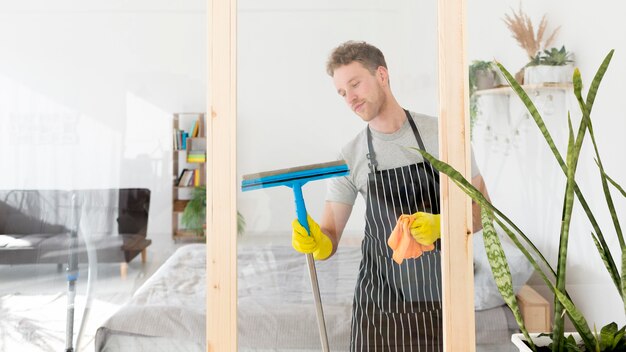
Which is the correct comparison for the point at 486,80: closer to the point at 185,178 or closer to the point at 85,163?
the point at 185,178

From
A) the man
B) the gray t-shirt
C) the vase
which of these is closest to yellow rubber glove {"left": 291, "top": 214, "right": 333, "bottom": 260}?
the man

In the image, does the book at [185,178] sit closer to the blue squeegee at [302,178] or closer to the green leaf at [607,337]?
the blue squeegee at [302,178]

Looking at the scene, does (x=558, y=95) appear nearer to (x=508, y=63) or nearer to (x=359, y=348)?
(x=508, y=63)

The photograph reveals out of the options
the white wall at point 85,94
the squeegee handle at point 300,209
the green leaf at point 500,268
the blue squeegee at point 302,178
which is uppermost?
the white wall at point 85,94

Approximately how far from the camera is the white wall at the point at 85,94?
1.91 m

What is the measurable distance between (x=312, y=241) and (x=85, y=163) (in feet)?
2.68

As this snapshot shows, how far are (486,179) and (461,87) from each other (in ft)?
1.08

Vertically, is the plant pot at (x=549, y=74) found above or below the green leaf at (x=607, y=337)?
above

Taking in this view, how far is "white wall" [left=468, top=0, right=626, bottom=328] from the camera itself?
1.92m

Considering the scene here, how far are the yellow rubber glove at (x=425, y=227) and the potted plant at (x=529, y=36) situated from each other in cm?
56

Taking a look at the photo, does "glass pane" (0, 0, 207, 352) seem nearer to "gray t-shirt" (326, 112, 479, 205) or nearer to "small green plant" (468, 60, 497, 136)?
"gray t-shirt" (326, 112, 479, 205)

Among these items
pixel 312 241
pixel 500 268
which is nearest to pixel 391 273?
pixel 312 241

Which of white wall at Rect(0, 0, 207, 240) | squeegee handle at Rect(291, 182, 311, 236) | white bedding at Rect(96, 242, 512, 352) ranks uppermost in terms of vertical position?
white wall at Rect(0, 0, 207, 240)

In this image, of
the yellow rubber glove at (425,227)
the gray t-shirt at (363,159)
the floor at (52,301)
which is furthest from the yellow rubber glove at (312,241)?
the floor at (52,301)
